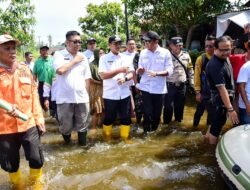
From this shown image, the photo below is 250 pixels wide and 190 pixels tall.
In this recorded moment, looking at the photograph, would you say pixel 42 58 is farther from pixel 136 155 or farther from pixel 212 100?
pixel 212 100

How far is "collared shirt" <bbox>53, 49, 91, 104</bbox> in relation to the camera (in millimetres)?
5426

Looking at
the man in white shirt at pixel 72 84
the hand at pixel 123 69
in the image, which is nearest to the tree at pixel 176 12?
the hand at pixel 123 69

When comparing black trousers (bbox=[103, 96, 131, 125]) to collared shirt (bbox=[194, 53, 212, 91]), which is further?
collared shirt (bbox=[194, 53, 212, 91])

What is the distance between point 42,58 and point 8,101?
15.8 feet

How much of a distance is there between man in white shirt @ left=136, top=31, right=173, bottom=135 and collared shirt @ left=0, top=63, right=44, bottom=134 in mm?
2717

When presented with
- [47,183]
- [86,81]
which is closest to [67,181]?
[47,183]

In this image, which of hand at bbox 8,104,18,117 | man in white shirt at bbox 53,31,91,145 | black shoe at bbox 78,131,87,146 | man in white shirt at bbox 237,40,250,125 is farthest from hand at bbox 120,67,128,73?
hand at bbox 8,104,18,117

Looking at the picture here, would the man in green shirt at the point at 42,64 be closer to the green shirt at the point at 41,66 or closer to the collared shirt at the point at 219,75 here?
the green shirt at the point at 41,66

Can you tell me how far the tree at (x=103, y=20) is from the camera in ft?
134

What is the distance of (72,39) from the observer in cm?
536

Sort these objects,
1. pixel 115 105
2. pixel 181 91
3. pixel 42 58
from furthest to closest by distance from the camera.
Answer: pixel 42 58, pixel 181 91, pixel 115 105

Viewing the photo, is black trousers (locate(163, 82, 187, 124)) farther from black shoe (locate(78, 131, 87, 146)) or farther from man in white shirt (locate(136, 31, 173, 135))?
black shoe (locate(78, 131, 87, 146))

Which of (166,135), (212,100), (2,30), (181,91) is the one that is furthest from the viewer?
(2,30)

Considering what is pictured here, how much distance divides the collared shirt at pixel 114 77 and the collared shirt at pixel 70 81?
1.52ft
